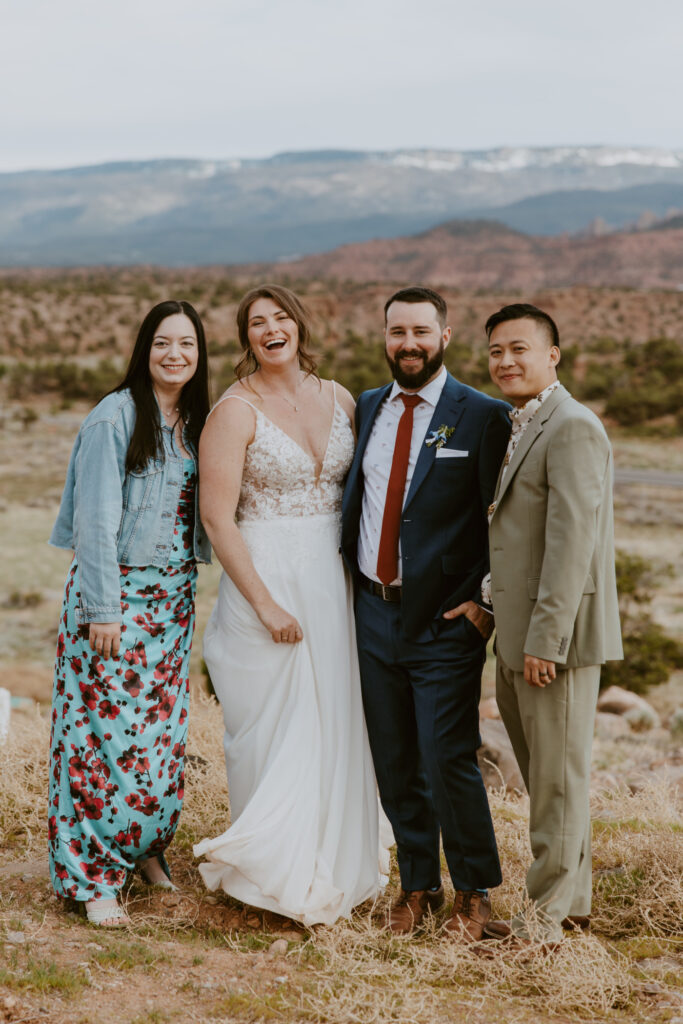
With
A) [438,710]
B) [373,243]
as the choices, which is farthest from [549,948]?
[373,243]

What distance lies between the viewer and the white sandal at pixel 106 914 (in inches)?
151

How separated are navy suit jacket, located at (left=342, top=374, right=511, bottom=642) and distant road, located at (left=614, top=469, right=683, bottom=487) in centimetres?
1732

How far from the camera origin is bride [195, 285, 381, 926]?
12.5 feet

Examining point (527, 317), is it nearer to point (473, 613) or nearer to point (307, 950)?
point (473, 613)

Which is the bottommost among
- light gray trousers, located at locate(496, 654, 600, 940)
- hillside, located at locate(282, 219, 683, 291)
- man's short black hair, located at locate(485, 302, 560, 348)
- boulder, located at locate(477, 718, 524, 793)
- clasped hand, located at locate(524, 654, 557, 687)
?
boulder, located at locate(477, 718, 524, 793)

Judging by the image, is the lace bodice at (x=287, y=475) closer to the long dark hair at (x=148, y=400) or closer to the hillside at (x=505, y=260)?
the long dark hair at (x=148, y=400)

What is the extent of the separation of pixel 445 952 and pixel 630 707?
5969 millimetres

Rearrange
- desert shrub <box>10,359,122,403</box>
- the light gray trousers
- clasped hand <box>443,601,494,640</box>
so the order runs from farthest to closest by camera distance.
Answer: desert shrub <box>10,359,122,403</box>
clasped hand <box>443,601,494,640</box>
the light gray trousers

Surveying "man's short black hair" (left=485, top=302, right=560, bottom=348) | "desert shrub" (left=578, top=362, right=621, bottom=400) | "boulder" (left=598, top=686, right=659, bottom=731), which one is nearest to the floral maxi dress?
"man's short black hair" (left=485, top=302, right=560, bottom=348)

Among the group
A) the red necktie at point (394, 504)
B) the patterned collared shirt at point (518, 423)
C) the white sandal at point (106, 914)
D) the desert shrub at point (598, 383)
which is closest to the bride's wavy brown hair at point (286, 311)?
the red necktie at point (394, 504)

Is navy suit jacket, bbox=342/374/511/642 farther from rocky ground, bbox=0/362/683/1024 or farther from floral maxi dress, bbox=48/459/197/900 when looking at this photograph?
rocky ground, bbox=0/362/683/1024

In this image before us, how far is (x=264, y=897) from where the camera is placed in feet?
12.6

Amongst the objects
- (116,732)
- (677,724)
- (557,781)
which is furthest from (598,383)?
Result: (116,732)

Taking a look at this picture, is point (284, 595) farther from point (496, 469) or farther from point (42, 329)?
point (42, 329)
